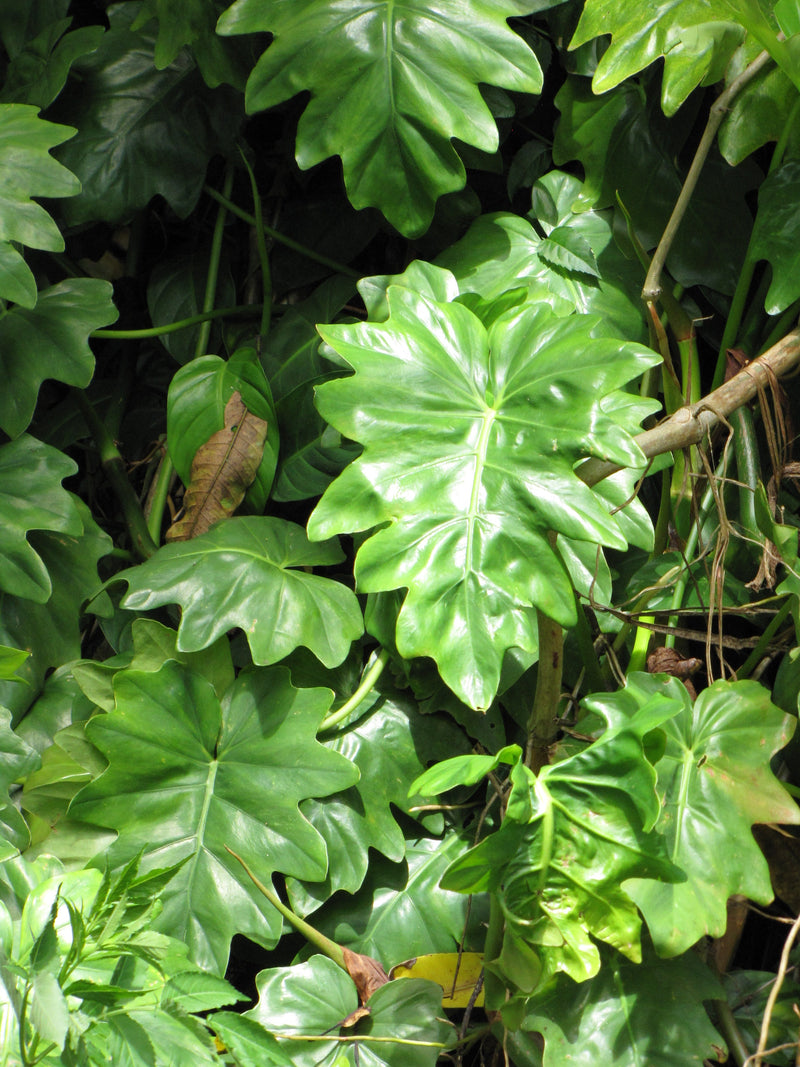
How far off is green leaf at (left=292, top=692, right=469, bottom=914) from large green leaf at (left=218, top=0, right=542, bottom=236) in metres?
0.60

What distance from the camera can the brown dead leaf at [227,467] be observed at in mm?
1209

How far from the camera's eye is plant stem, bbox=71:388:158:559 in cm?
134

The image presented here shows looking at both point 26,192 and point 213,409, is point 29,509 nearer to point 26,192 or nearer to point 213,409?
point 213,409

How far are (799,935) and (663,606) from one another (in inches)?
15.4

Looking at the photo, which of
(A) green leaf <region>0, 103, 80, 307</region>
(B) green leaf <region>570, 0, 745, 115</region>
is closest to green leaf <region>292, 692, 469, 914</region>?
(A) green leaf <region>0, 103, 80, 307</region>

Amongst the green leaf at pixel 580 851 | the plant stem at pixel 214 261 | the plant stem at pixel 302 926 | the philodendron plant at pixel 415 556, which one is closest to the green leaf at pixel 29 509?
the philodendron plant at pixel 415 556

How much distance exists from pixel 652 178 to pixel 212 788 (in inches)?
37.4

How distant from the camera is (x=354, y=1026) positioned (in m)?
0.98

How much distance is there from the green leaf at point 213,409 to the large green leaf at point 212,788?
0.29 meters

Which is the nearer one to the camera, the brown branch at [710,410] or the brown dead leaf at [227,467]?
the brown branch at [710,410]

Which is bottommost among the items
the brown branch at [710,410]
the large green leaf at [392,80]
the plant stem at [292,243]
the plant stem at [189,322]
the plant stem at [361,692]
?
the plant stem at [361,692]

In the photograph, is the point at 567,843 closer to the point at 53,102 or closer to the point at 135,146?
the point at 135,146

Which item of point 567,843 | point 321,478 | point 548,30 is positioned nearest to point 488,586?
point 567,843

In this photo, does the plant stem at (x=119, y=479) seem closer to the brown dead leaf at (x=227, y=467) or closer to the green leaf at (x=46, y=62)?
the brown dead leaf at (x=227, y=467)
